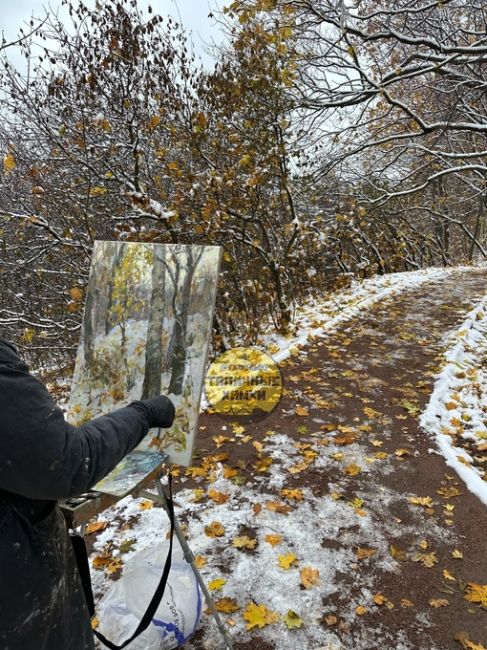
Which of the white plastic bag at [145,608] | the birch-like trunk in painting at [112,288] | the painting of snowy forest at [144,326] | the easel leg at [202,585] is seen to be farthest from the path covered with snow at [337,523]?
the birch-like trunk in painting at [112,288]

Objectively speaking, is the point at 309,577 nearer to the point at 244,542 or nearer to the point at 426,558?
the point at 244,542

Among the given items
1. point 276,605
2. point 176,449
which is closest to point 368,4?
point 176,449

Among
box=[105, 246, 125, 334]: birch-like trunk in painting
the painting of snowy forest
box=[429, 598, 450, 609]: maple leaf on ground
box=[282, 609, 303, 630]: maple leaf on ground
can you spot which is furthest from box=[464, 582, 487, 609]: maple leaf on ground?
box=[105, 246, 125, 334]: birch-like trunk in painting

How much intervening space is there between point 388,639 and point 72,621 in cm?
198

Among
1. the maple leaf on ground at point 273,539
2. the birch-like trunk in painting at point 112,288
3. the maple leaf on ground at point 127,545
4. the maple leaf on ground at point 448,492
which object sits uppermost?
the birch-like trunk in painting at point 112,288

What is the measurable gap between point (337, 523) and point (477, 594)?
104cm

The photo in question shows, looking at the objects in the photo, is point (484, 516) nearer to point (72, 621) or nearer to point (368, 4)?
point (72, 621)

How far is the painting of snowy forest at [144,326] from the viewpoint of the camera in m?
2.57

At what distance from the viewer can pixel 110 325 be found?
275 cm

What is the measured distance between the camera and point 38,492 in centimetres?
117

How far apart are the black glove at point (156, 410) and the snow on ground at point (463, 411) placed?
322 centimetres

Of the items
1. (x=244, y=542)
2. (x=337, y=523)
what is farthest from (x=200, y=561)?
(x=337, y=523)

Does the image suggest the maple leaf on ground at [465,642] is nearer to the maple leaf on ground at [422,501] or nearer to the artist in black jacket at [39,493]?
the maple leaf on ground at [422,501]

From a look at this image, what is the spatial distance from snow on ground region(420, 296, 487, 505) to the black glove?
10.6 feet
